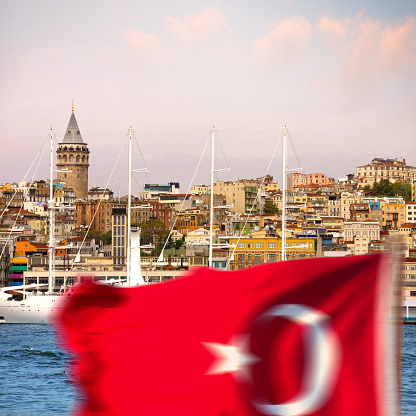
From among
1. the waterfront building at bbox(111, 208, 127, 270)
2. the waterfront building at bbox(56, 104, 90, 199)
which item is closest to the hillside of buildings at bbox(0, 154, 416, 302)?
the waterfront building at bbox(111, 208, 127, 270)

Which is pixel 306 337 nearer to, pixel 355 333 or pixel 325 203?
pixel 355 333

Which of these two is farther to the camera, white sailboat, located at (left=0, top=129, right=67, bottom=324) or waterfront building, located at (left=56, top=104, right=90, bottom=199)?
waterfront building, located at (left=56, top=104, right=90, bottom=199)

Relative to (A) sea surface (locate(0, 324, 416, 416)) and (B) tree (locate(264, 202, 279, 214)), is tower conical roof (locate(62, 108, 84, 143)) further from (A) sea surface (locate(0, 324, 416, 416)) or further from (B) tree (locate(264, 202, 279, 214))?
(A) sea surface (locate(0, 324, 416, 416))

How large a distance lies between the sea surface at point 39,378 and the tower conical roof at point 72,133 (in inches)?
3039

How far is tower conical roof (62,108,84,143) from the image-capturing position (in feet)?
325

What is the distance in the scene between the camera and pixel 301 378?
2721 millimetres

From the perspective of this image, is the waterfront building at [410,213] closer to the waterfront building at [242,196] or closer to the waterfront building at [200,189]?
the waterfront building at [242,196]

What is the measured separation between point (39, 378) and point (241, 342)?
12.0 metres

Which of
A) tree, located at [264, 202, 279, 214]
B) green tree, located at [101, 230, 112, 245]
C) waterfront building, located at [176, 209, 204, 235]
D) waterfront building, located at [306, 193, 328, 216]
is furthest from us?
waterfront building, located at [306, 193, 328, 216]

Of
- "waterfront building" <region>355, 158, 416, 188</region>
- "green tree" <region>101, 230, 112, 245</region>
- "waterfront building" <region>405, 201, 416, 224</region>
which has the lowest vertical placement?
"green tree" <region>101, 230, 112, 245</region>

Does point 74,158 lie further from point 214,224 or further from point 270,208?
point 214,224

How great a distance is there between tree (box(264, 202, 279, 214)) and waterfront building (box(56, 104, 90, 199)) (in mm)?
27418

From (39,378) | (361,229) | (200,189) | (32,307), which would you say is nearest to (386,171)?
(200,189)

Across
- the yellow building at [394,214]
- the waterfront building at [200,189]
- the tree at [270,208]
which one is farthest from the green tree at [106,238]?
the waterfront building at [200,189]
